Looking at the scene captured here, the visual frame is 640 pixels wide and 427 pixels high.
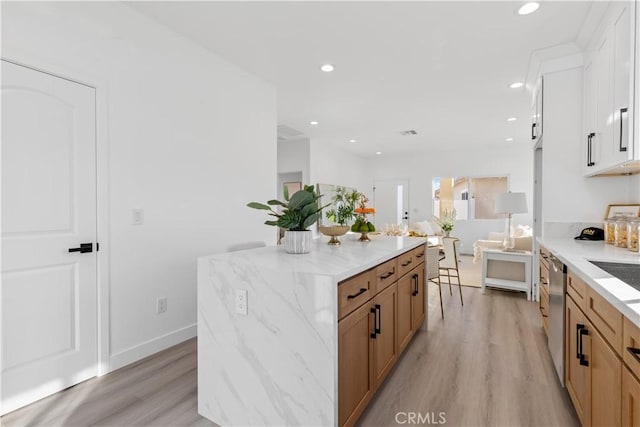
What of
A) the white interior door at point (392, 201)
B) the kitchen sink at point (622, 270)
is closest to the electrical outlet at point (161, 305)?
the kitchen sink at point (622, 270)

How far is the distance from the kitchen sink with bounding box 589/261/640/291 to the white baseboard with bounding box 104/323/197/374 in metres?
3.06

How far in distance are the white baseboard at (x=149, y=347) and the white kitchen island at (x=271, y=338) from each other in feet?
3.24

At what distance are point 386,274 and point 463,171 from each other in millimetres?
7267

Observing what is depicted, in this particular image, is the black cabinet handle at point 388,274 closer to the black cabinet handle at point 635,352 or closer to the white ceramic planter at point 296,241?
the white ceramic planter at point 296,241

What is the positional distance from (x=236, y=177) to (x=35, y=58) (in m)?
1.77

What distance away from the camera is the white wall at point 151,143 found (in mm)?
2109

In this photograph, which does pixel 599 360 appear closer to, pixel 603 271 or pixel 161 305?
pixel 603 271

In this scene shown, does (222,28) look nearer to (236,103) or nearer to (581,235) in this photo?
(236,103)

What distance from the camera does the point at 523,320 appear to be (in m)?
3.35

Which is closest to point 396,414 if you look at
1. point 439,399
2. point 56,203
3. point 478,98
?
point 439,399

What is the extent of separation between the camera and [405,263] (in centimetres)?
246

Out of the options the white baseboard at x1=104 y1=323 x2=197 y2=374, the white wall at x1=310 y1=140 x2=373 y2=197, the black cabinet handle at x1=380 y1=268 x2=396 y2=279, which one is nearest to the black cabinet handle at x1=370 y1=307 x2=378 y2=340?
the black cabinet handle at x1=380 y1=268 x2=396 y2=279

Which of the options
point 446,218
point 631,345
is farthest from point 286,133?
point 631,345

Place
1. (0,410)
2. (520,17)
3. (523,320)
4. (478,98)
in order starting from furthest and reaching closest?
(478,98), (523,320), (520,17), (0,410)
